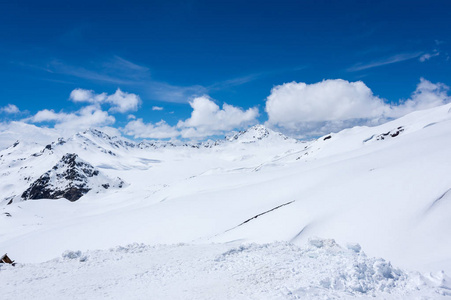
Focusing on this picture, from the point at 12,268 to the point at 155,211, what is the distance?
62.6ft

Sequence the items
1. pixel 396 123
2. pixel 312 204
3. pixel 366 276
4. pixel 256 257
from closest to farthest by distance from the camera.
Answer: pixel 366 276 → pixel 256 257 → pixel 312 204 → pixel 396 123

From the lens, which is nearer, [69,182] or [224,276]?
[224,276]

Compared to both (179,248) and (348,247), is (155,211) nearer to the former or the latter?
(179,248)

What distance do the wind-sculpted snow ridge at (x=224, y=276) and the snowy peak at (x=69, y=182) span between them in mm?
138405

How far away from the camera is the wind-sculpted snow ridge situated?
867 centimetres

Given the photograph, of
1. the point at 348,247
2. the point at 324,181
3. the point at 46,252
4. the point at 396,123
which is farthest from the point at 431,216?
the point at 396,123

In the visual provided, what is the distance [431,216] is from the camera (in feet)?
45.8

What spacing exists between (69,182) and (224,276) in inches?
6088

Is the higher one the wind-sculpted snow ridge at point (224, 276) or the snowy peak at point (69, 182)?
the snowy peak at point (69, 182)

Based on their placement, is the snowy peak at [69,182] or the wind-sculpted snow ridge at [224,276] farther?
the snowy peak at [69,182]

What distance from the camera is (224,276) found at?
11016mm

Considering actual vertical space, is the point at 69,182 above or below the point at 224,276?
above

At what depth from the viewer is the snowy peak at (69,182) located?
5487 inches

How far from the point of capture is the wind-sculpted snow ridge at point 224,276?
8.67 m
